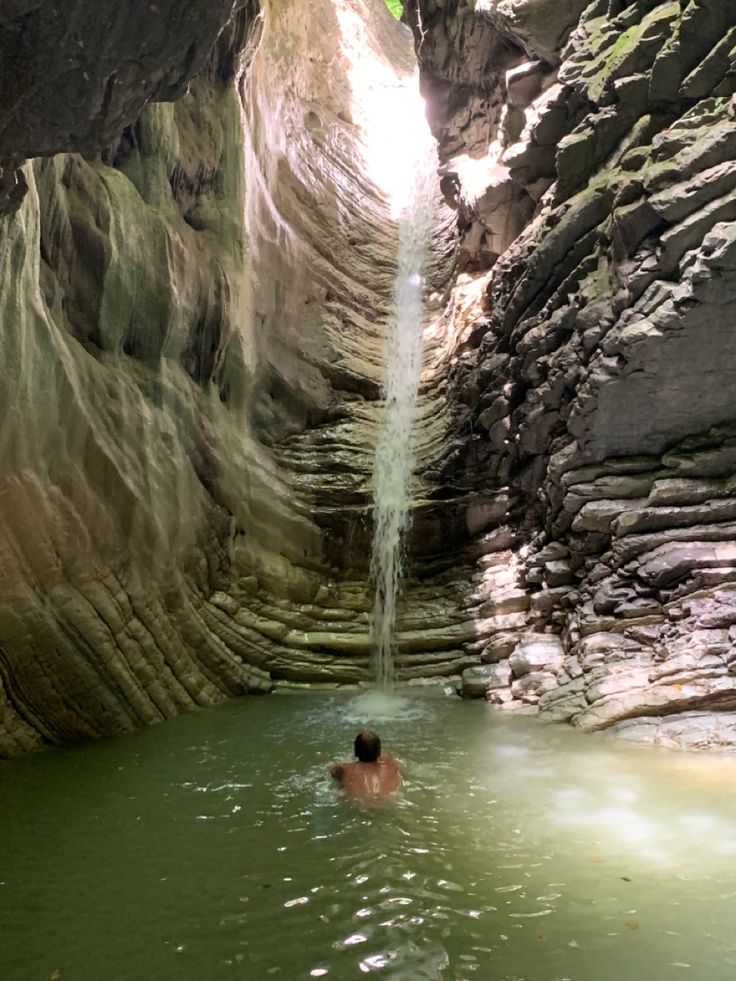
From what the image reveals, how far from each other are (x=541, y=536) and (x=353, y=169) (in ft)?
40.4

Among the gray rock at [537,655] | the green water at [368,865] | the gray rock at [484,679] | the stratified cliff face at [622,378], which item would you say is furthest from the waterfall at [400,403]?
the green water at [368,865]

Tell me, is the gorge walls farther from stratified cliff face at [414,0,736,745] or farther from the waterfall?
the waterfall

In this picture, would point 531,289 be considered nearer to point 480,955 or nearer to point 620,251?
point 620,251

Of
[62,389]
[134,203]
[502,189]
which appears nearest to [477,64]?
[502,189]

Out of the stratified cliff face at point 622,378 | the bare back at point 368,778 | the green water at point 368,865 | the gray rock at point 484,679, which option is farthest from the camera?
the gray rock at point 484,679

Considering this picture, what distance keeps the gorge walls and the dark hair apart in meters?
2.64

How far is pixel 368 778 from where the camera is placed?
5.63 meters

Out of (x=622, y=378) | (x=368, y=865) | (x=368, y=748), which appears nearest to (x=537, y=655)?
(x=622, y=378)

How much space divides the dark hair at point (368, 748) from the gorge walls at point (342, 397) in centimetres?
264

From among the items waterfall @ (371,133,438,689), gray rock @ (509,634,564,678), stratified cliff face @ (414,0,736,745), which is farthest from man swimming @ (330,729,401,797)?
waterfall @ (371,133,438,689)

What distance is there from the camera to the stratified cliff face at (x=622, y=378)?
7777 millimetres

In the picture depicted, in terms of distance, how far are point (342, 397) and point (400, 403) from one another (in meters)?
1.11

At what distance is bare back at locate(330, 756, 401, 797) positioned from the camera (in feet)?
18.2

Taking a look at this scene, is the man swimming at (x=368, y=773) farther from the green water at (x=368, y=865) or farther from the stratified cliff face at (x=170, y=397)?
the stratified cliff face at (x=170, y=397)
